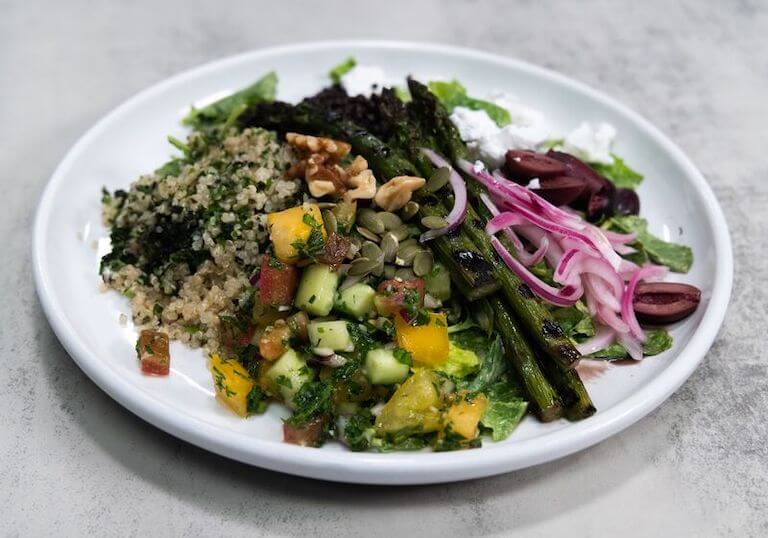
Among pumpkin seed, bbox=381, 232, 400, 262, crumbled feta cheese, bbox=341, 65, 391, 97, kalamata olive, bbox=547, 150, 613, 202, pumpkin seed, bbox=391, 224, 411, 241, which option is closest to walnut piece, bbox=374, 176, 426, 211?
pumpkin seed, bbox=391, 224, 411, 241

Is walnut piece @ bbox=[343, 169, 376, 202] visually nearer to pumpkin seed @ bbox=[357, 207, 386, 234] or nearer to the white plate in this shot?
pumpkin seed @ bbox=[357, 207, 386, 234]

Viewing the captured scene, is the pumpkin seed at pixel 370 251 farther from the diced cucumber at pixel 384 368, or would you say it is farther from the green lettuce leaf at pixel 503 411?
the green lettuce leaf at pixel 503 411

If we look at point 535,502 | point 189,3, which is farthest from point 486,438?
point 189,3

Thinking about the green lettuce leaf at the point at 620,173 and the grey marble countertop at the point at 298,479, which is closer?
the grey marble countertop at the point at 298,479

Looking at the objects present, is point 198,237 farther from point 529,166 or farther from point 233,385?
point 529,166

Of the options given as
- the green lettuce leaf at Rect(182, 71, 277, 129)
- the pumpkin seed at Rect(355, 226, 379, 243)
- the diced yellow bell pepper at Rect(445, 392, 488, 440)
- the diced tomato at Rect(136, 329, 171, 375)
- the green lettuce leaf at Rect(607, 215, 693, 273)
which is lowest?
the diced tomato at Rect(136, 329, 171, 375)

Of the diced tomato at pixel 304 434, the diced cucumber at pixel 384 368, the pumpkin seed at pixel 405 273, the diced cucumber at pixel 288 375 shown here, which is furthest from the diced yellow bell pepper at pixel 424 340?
the diced tomato at pixel 304 434

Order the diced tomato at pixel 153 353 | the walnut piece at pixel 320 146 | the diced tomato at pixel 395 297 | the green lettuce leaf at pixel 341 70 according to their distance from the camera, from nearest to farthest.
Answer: the diced tomato at pixel 395 297 → the diced tomato at pixel 153 353 → the walnut piece at pixel 320 146 → the green lettuce leaf at pixel 341 70
